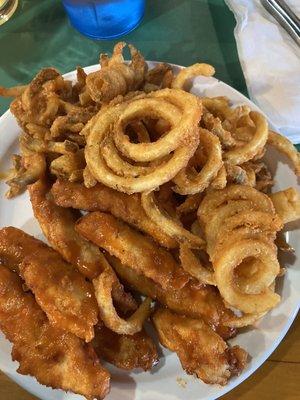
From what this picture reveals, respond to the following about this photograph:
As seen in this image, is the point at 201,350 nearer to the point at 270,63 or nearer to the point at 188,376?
the point at 188,376

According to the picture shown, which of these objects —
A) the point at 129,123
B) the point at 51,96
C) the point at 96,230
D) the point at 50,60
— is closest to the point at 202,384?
the point at 96,230

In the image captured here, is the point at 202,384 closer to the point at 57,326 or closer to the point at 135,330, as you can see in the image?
the point at 135,330

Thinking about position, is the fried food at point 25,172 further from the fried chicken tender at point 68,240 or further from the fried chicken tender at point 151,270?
the fried chicken tender at point 151,270

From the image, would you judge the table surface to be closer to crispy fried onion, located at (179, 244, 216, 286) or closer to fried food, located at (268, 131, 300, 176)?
fried food, located at (268, 131, 300, 176)

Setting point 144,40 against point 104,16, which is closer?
point 104,16

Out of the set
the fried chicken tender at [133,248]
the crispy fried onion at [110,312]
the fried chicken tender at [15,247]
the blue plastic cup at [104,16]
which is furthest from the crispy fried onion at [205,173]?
the blue plastic cup at [104,16]

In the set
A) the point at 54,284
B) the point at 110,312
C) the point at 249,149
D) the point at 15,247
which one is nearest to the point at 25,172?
the point at 15,247
